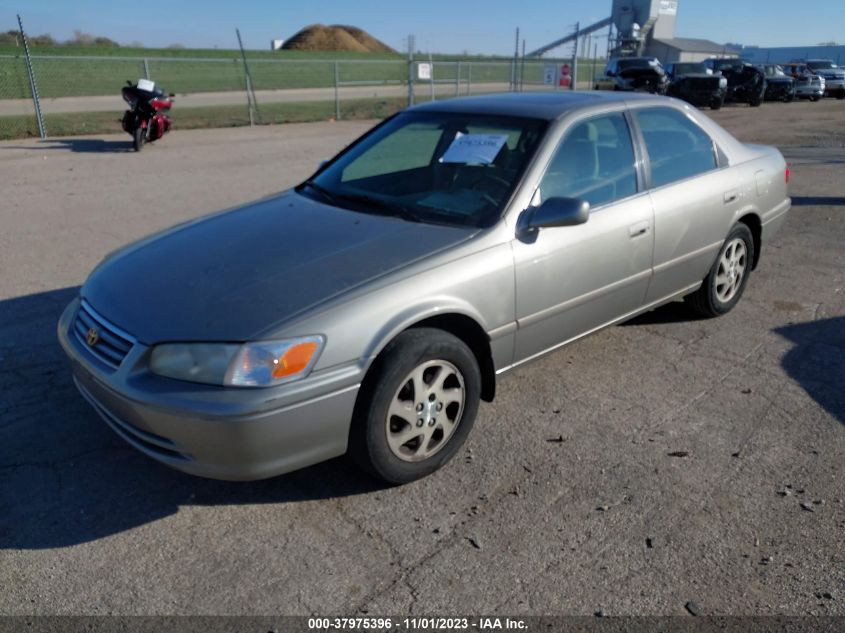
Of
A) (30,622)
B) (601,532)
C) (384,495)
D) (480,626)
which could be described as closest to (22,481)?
(30,622)

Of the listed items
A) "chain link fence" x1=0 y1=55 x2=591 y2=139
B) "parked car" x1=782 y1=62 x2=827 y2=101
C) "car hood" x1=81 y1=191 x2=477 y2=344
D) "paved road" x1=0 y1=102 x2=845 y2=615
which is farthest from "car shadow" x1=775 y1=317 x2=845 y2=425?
"parked car" x1=782 y1=62 x2=827 y2=101

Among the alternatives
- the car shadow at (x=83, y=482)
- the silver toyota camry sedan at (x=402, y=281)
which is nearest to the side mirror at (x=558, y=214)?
the silver toyota camry sedan at (x=402, y=281)

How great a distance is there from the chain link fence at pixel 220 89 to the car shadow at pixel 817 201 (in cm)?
1168

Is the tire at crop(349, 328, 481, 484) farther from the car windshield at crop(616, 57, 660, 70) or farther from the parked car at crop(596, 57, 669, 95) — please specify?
the car windshield at crop(616, 57, 660, 70)

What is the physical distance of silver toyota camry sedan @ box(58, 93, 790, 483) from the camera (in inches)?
106

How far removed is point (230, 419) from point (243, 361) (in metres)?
0.22

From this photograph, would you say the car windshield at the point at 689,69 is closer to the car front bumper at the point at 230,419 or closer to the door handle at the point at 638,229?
the door handle at the point at 638,229

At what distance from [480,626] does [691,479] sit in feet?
4.38

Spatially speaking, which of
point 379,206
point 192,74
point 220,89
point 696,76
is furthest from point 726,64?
point 379,206

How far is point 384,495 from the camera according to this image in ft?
10.2

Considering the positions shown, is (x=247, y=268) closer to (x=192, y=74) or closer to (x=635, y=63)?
(x=635, y=63)

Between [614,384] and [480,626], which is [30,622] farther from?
[614,384]

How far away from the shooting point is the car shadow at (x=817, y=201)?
352 inches

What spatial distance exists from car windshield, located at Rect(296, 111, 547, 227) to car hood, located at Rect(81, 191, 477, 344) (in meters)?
0.18
